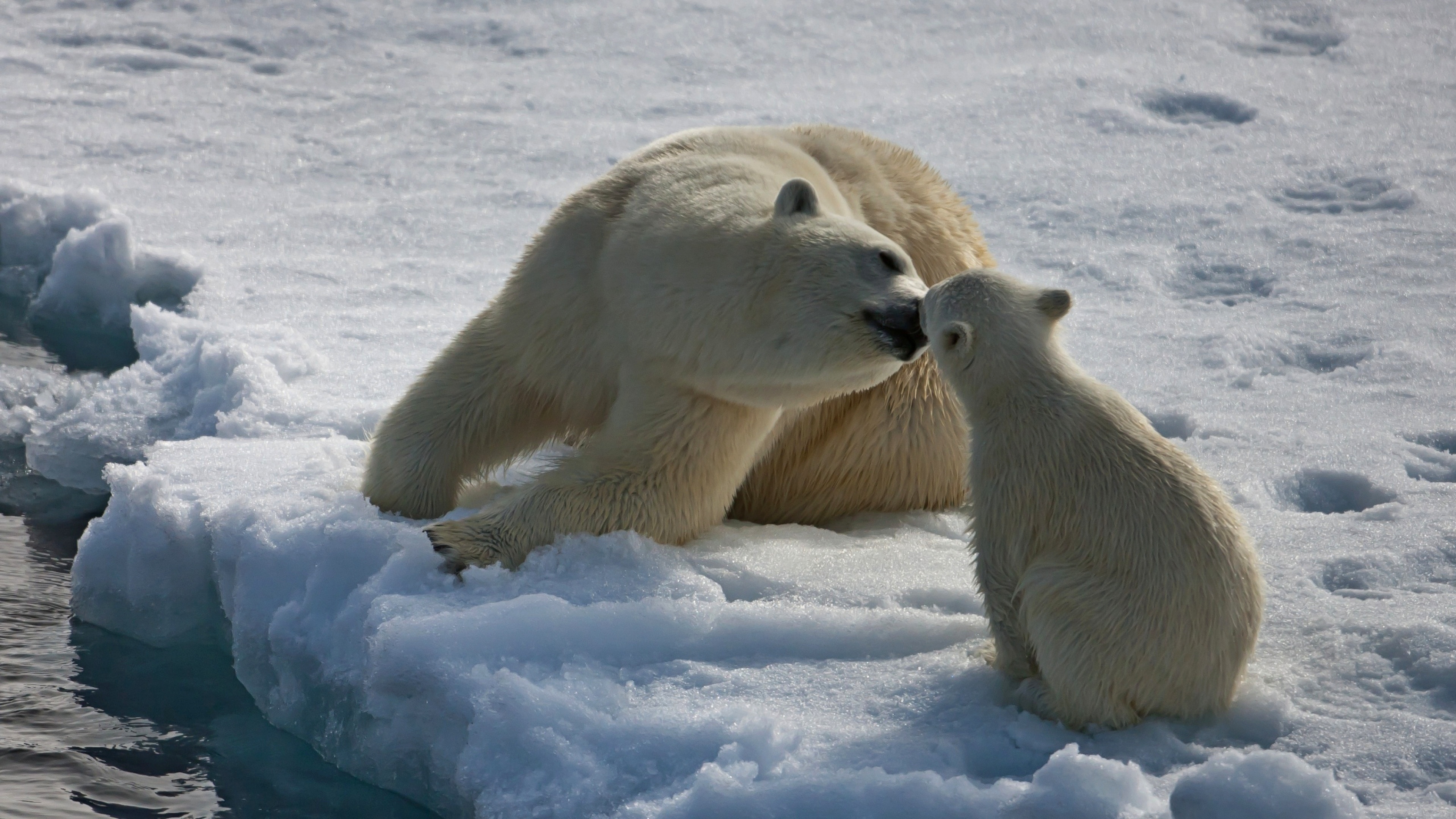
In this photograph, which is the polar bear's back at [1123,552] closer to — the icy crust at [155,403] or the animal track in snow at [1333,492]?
the animal track in snow at [1333,492]

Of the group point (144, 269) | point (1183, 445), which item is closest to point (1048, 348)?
point (1183, 445)

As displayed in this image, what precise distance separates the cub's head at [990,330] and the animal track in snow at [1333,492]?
156 cm

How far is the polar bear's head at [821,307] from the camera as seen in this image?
3041 millimetres

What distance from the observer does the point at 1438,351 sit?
5.18 m

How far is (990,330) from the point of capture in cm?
285

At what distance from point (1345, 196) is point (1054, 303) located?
498 centimetres

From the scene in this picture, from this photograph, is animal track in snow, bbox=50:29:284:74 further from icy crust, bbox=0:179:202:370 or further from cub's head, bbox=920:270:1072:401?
cub's head, bbox=920:270:1072:401

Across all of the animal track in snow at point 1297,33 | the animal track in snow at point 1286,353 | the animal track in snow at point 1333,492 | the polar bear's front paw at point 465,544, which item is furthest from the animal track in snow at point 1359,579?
the animal track in snow at point 1297,33

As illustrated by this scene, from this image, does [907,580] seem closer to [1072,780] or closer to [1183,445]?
[1072,780]

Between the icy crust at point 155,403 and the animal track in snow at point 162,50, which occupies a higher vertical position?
the animal track in snow at point 162,50

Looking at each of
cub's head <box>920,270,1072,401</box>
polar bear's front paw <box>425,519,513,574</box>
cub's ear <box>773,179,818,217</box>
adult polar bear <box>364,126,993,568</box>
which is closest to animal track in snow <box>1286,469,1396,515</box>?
adult polar bear <box>364,126,993,568</box>

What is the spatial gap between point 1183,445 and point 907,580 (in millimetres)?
1555

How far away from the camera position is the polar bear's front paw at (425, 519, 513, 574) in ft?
10.5

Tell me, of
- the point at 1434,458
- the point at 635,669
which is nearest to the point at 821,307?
the point at 635,669
